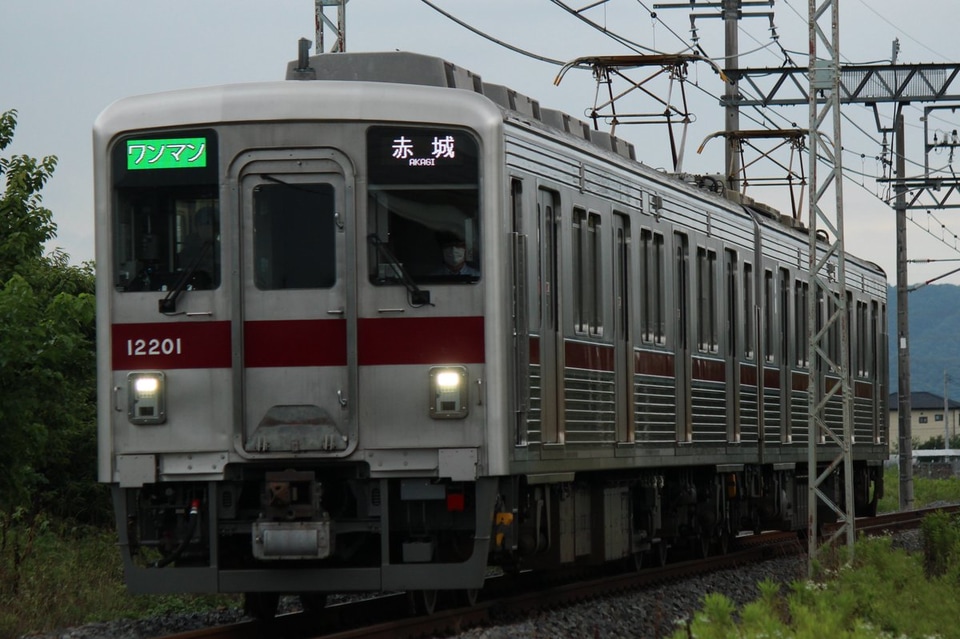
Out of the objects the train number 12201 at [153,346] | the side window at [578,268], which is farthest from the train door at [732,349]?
the train number 12201 at [153,346]

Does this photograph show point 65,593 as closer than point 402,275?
No

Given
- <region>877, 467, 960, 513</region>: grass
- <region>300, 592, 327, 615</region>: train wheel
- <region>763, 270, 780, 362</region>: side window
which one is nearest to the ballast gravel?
<region>300, 592, 327, 615</region>: train wheel

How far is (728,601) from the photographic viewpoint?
8805 mm

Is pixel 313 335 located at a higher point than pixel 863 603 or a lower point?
higher

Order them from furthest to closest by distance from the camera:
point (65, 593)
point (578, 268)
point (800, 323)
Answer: point (800, 323) → point (65, 593) → point (578, 268)

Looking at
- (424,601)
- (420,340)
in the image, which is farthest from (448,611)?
(420,340)

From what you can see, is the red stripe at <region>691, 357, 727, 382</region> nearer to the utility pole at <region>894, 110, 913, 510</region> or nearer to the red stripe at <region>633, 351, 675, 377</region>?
the red stripe at <region>633, 351, 675, 377</region>

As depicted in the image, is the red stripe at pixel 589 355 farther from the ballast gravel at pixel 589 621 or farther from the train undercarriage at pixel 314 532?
the ballast gravel at pixel 589 621

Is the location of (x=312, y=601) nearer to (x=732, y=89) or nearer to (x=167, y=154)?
(x=167, y=154)

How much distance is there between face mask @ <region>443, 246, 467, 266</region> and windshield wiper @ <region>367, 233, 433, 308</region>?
0.83 ft

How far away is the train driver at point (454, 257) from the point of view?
35.2 ft

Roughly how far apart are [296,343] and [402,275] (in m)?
0.76

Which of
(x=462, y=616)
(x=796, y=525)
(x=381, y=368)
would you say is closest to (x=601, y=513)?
(x=462, y=616)

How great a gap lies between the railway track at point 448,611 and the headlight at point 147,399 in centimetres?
132
